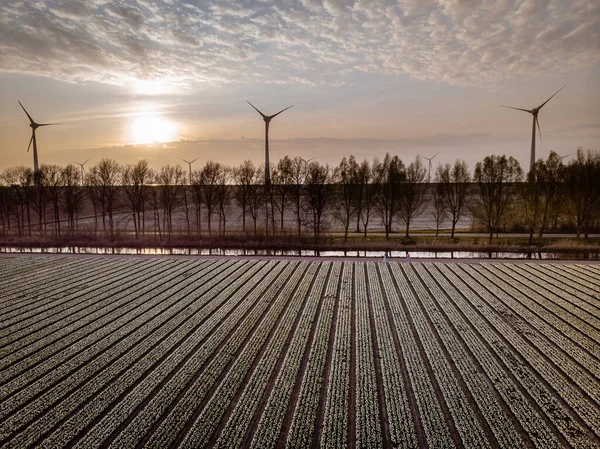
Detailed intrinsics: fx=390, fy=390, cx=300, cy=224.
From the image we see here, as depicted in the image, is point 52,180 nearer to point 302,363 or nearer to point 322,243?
point 322,243

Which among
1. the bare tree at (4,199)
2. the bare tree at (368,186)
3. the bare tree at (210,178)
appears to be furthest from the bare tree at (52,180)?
the bare tree at (368,186)

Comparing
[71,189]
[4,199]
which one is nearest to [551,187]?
[71,189]

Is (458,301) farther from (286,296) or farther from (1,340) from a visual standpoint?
(1,340)

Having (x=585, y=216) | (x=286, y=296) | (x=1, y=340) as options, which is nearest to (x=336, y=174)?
(x=585, y=216)

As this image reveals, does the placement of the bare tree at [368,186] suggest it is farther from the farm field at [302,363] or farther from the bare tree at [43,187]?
the bare tree at [43,187]

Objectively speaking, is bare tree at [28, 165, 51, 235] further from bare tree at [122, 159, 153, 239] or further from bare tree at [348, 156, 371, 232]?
bare tree at [348, 156, 371, 232]

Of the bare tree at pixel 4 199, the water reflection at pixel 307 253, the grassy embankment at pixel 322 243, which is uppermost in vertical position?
the bare tree at pixel 4 199
